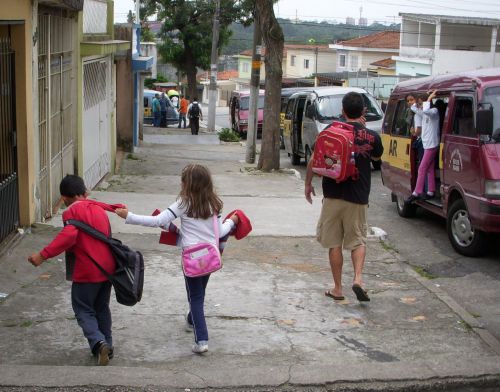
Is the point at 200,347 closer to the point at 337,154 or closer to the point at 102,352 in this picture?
the point at 102,352

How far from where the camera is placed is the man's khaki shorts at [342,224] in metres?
6.62

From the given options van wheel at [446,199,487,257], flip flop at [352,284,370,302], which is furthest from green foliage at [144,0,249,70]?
flip flop at [352,284,370,302]

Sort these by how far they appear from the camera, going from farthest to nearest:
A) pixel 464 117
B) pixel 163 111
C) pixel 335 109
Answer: pixel 163 111, pixel 335 109, pixel 464 117

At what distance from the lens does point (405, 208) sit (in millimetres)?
11656

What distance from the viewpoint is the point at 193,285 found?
5.23 meters

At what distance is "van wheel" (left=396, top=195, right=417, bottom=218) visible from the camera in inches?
456

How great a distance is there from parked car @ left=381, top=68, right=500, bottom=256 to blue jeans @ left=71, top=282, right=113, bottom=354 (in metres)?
4.72

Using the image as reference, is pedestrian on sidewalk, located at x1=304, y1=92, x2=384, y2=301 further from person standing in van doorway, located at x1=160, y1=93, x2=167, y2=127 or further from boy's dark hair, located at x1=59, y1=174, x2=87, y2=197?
person standing in van doorway, located at x1=160, y1=93, x2=167, y2=127

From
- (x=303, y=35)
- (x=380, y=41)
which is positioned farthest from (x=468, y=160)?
(x=303, y=35)

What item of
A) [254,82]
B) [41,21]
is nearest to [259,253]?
[41,21]

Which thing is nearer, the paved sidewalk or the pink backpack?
the paved sidewalk

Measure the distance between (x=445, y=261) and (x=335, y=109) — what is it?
33.2 feet

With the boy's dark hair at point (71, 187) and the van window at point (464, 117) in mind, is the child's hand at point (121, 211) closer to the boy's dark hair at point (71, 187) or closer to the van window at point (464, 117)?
the boy's dark hair at point (71, 187)

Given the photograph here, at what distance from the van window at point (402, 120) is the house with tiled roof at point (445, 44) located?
107ft
